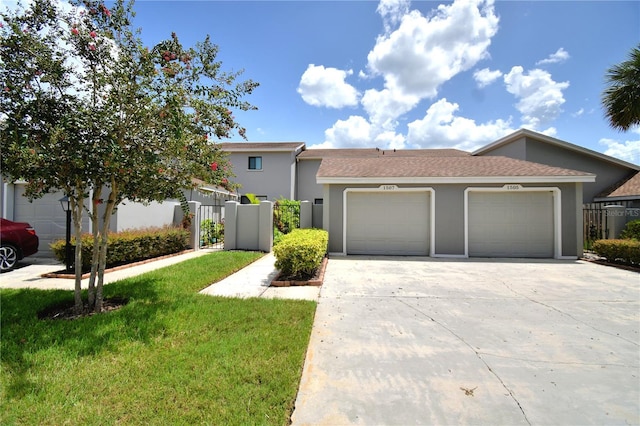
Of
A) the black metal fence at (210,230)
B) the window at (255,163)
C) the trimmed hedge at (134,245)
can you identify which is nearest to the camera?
the trimmed hedge at (134,245)

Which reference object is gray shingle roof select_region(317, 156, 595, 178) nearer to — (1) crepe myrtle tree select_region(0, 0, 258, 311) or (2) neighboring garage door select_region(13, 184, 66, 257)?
(1) crepe myrtle tree select_region(0, 0, 258, 311)

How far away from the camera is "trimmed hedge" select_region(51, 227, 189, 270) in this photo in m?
7.55

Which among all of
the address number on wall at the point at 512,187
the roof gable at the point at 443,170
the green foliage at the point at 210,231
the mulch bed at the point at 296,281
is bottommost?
the mulch bed at the point at 296,281

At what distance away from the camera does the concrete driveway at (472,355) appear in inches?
97.0

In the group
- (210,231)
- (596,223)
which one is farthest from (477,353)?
(596,223)

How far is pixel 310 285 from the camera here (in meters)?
6.39

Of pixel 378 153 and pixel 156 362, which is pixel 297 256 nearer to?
pixel 156 362

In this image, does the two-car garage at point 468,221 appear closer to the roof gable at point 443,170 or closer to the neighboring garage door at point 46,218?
the roof gable at point 443,170

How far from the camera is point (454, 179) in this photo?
406 inches

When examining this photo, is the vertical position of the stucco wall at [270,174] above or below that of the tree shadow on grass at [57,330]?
above

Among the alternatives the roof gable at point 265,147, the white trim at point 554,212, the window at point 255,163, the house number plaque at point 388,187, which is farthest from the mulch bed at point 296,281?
the window at point 255,163

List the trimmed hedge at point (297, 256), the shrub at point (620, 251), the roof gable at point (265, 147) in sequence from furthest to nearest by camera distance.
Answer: the roof gable at point (265, 147)
the shrub at point (620, 251)
the trimmed hedge at point (297, 256)

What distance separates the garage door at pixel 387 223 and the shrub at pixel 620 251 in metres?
5.56

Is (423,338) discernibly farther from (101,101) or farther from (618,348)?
(101,101)
